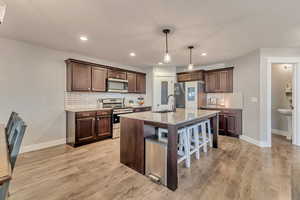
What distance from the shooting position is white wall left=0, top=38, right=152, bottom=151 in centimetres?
303

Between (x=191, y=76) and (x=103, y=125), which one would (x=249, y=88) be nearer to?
(x=191, y=76)

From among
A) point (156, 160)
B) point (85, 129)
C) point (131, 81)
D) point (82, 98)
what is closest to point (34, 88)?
point (82, 98)

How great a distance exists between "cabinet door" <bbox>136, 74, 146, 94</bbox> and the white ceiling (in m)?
2.03

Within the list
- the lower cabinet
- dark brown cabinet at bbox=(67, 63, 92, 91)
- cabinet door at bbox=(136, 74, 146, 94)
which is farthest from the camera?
cabinet door at bbox=(136, 74, 146, 94)

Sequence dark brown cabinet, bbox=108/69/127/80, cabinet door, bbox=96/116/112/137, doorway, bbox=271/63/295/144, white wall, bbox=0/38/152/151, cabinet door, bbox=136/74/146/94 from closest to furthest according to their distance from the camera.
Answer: white wall, bbox=0/38/152/151, cabinet door, bbox=96/116/112/137, doorway, bbox=271/63/295/144, dark brown cabinet, bbox=108/69/127/80, cabinet door, bbox=136/74/146/94

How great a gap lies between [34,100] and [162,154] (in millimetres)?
3257

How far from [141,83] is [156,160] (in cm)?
388

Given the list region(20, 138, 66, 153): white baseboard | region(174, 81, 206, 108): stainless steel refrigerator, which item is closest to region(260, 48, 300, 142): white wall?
region(174, 81, 206, 108): stainless steel refrigerator

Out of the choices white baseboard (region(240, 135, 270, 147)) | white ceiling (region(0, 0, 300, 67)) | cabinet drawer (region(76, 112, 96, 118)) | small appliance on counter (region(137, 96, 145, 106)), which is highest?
white ceiling (region(0, 0, 300, 67))

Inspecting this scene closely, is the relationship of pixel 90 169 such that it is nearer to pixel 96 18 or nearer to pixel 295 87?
pixel 96 18

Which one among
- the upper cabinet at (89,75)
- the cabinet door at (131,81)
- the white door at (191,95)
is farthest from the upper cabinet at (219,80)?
the upper cabinet at (89,75)

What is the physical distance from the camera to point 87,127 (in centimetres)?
371

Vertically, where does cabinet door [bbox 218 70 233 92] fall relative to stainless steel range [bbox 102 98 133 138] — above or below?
above

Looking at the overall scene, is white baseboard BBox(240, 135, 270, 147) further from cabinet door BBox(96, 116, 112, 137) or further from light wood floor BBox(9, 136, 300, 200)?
cabinet door BBox(96, 116, 112, 137)
